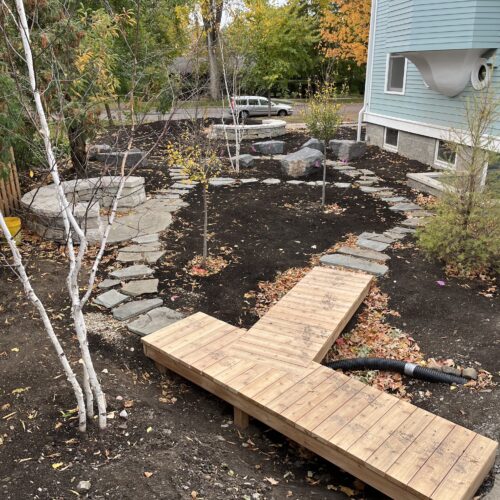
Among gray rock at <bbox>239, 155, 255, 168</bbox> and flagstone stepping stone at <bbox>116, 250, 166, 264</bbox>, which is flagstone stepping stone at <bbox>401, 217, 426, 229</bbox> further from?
gray rock at <bbox>239, 155, 255, 168</bbox>

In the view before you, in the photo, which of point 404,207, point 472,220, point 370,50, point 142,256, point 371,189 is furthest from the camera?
point 370,50

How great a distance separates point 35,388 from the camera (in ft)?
11.3

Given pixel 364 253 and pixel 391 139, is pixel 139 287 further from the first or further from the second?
pixel 391 139

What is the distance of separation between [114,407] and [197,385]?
69 centimetres

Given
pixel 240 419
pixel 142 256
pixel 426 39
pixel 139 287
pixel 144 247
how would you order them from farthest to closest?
pixel 426 39, pixel 144 247, pixel 142 256, pixel 139 287, pixel 240 419

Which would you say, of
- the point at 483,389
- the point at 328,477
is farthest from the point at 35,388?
the point at 483,389

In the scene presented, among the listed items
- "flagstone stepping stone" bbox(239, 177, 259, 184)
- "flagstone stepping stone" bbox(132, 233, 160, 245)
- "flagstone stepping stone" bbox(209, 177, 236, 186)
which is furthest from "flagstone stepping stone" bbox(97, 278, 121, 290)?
"flagstone stepping stone" bbox(239, 177, 259, 184)

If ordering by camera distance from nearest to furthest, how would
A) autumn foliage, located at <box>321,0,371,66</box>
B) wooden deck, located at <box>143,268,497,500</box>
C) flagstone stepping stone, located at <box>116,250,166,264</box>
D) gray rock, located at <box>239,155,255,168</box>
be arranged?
wooden deck, located at <box>143,268,497,500</box> < flagstone stepping stone, located at <box>116,250,166,264</box> < gray rock, located at <box>239,155,255,168</box> < autumn foliage, located at <box>321,0,371,66</box>

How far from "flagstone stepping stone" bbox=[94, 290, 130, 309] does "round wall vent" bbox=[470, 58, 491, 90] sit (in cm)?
775

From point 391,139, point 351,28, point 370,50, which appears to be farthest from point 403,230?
point 351,28

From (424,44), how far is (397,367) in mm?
7856

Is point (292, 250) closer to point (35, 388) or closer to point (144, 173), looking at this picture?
point (35, 388)

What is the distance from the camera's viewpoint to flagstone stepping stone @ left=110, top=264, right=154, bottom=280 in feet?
17.9

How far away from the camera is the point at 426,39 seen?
30.9 feet
